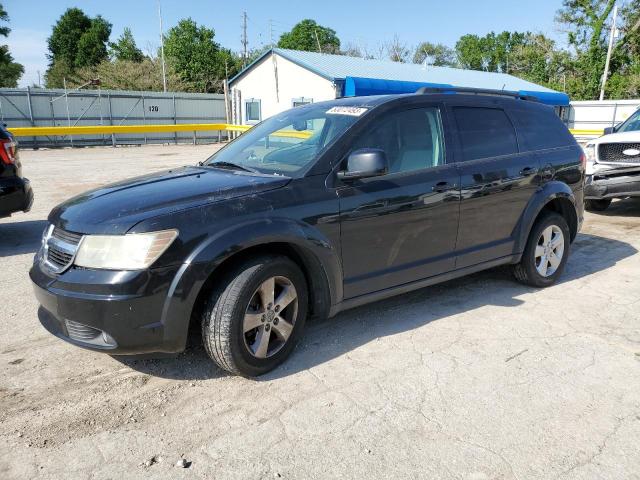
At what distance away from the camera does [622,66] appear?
143ft

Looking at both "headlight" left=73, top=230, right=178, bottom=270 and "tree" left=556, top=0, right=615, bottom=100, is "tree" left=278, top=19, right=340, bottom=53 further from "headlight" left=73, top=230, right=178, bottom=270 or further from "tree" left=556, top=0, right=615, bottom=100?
"headlight" left=73, top=230, right=178, bottom=270

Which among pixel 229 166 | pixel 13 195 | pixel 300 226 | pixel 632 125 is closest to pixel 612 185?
pixel 632 125

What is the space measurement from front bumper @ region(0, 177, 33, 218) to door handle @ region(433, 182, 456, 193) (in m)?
4.99

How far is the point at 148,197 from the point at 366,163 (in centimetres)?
139

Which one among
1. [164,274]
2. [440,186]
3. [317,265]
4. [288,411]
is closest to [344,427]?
[288,411]

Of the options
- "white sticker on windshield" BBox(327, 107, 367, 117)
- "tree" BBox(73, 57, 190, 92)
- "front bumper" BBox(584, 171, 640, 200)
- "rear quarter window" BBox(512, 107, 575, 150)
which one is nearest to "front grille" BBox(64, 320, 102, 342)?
"white sticker on windshield" BBox(327, 107, 367, 117)

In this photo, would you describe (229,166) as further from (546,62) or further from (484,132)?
(546,62)

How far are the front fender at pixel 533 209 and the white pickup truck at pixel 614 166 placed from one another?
3.99m

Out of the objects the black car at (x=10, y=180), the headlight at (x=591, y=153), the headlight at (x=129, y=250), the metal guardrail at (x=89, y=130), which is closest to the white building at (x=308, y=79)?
the metal guardrail at (x=89, y=130)

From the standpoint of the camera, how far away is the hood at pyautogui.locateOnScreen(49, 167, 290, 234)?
3.08m

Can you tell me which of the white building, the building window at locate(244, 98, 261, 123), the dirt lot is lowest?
the dirt lot

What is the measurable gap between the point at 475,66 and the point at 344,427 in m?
83.9

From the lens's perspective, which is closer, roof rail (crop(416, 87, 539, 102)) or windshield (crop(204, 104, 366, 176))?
windshield (crop(204, 104, 366, 176))

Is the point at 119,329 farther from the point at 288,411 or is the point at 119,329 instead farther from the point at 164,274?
the point at 288,411
